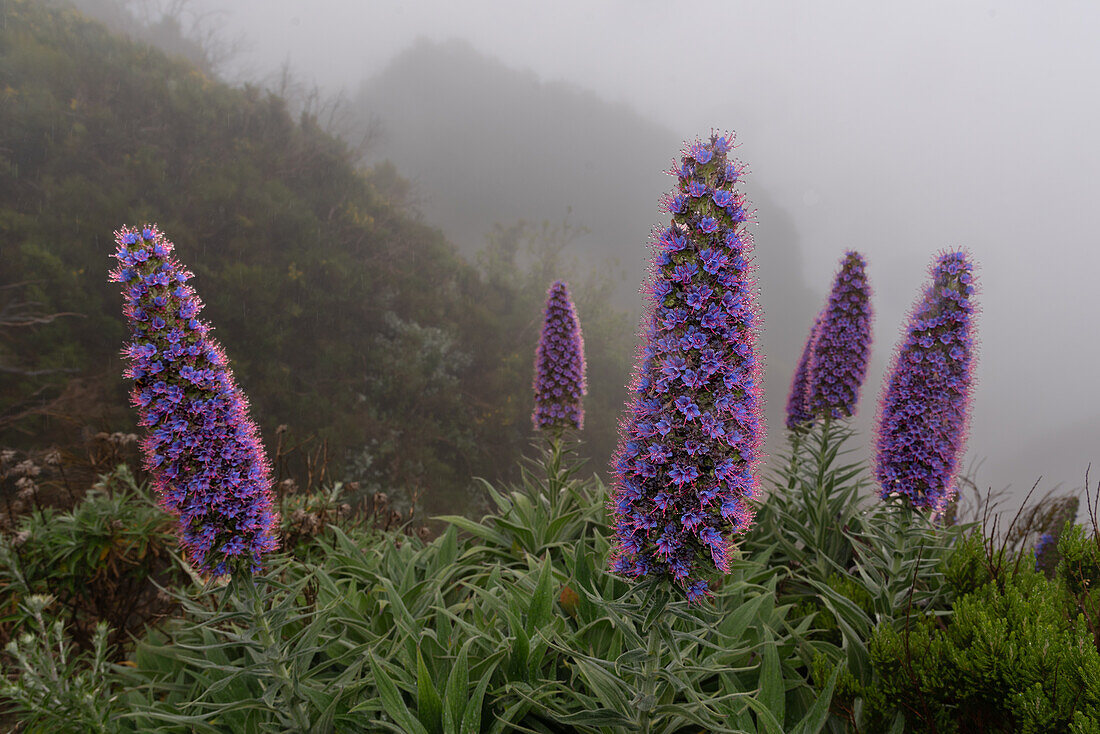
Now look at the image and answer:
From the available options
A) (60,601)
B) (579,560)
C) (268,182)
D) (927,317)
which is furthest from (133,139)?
(927,317)

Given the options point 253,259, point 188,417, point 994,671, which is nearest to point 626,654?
point 994,671

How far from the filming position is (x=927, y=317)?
14.2 ft

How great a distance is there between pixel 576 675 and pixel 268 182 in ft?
61.4

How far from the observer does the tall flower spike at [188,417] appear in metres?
2.82

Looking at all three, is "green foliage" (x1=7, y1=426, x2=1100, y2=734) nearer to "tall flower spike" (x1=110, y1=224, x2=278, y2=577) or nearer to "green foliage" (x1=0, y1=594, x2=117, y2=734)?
"green foliage" (x1=0, y1=594, x2=117, y2=734)

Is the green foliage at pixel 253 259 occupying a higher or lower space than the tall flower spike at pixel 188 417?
higher

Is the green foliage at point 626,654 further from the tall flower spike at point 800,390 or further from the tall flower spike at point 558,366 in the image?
the tall flower spike at point 800,390

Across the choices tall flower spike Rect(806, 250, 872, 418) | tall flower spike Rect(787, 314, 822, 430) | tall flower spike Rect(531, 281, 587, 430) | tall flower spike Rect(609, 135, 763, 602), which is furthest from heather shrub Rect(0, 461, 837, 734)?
tall flower spike Rect(787, 314, 822, 430)

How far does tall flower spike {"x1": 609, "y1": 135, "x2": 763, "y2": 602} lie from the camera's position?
2.36m

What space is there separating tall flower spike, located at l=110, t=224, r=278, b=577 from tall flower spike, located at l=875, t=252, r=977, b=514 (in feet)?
15.7

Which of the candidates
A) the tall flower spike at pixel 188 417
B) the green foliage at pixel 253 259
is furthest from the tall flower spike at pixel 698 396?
the green foliage at pixel 253 259

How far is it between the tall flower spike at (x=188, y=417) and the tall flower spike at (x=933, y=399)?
4772 mm

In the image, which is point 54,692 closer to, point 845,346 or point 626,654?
point 626,654

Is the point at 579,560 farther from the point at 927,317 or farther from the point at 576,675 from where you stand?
the point at 927,317
